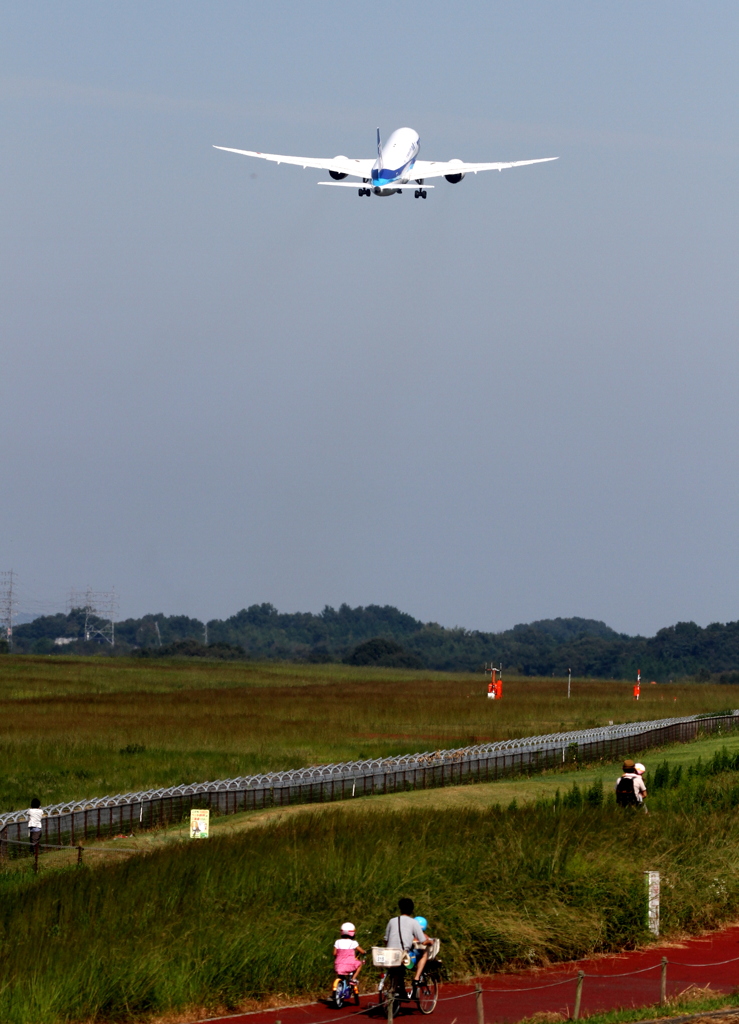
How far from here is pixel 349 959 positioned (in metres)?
21.3

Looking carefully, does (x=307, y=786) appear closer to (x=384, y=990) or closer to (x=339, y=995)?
(x=339, y=995)

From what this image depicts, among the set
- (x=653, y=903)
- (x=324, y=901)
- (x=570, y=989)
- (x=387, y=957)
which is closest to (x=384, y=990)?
(x=387, y=957)

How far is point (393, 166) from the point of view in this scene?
59.0 m

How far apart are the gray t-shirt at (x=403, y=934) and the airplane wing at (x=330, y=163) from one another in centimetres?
4369

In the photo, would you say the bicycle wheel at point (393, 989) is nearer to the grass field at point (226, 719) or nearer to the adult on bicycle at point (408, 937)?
the adult on bicycle at point (408, 937)

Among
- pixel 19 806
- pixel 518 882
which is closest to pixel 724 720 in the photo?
pixel 19 806

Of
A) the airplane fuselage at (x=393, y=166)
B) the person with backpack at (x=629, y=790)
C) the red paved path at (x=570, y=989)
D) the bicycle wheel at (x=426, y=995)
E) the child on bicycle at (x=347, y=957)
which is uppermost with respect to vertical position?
the airplane fuselage at (x=393, y=166)

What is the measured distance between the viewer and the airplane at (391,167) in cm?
5906

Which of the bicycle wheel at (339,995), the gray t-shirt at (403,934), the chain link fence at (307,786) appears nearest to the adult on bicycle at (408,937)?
the gray t-shirt at (403,934)

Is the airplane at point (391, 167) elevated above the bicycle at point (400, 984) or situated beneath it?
elevated above

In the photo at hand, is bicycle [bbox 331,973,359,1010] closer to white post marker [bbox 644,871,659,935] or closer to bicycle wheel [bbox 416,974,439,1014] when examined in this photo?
bicycle wheel [bbox 416,974,439,1014]

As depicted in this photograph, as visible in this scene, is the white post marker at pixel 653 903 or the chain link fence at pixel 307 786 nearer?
the white post marker at pixel 653 903

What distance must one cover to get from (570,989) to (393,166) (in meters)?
42.3

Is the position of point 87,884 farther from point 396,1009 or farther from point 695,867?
point 695,867
